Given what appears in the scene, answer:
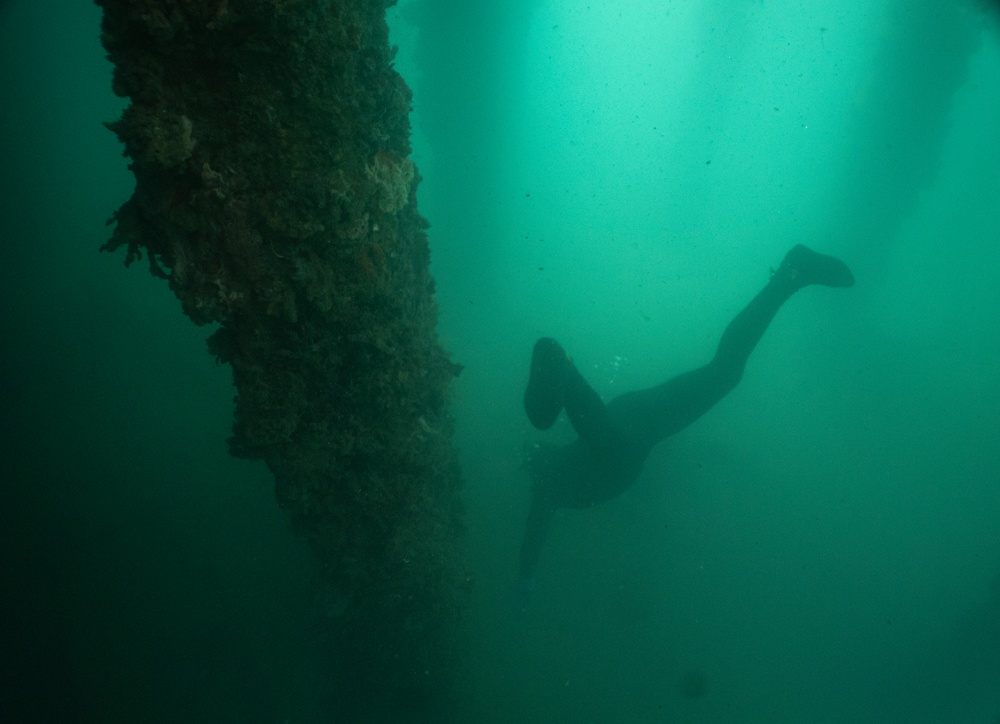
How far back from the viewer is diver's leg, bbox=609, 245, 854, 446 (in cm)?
870

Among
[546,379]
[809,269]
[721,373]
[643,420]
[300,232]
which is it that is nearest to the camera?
[300,232]

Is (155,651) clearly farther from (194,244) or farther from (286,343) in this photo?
(194,244)

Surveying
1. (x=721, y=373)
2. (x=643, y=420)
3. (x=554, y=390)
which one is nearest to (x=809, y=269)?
(x=721, y=373)

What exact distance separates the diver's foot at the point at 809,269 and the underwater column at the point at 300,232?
7552mm

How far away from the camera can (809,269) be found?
9.12 meters

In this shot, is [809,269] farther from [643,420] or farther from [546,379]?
[546,379]

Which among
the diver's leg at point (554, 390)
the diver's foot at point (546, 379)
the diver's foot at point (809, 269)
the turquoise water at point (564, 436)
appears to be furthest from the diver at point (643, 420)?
the turquoise water at point (564, 436)

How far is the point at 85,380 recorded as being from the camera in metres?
15.5

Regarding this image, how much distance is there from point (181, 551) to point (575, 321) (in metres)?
24.5

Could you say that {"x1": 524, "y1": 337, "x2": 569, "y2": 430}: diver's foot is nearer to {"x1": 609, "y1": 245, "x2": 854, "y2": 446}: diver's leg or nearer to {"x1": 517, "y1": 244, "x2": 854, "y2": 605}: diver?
{"x1": 517, "y1": 244, "x2": 854, "y2": 605}: diver

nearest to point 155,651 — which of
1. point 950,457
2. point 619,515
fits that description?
point 619,515

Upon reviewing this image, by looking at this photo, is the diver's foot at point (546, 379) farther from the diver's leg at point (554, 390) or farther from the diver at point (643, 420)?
the diver at point (643, 420)

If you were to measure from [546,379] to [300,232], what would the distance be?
3.95m

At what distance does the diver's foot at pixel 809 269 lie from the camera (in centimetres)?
908
